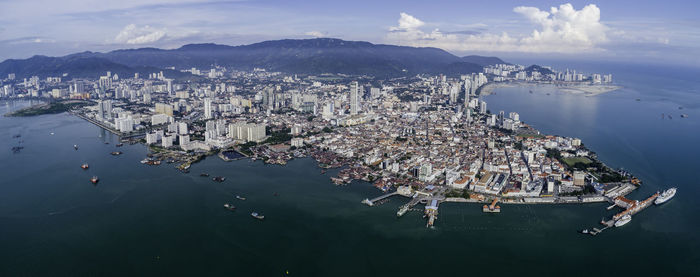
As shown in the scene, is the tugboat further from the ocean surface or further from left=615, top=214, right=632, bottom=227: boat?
left=615, top=214, right=632, bottom=227: boat

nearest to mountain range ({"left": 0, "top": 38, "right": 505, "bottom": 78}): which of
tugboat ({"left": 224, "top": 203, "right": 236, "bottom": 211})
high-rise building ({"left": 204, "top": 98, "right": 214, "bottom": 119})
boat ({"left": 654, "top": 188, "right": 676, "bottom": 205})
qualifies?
high-rise building ({"left": 204, "top": 98, "right": 214, "bottom": 119})

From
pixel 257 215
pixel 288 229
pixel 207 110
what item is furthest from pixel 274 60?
pixel 288 229

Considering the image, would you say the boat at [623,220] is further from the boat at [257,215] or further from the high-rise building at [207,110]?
the high-rise building at [207,110]

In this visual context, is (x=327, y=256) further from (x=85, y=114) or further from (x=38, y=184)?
(x=85, y=114)

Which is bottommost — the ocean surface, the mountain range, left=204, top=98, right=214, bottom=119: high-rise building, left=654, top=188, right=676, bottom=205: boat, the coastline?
the ocean surface

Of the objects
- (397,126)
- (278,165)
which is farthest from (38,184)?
(397,126)

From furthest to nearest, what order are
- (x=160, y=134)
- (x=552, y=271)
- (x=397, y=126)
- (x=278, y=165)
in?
(x=397, y=126)
(x=160, y=134)
(x=278, y=165)
(x=552, y=271)
